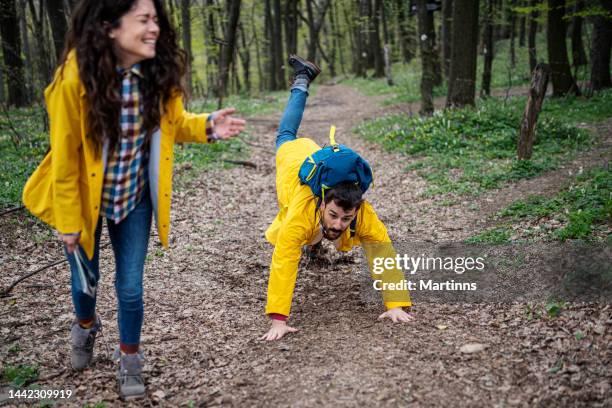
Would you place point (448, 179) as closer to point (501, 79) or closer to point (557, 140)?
point (557, 140)

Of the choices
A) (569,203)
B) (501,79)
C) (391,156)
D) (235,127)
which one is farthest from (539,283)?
(501,79)

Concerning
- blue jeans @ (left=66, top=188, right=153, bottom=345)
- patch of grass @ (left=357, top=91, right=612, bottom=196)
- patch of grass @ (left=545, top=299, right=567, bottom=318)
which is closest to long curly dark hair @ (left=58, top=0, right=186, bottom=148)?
blue jeans @ (left=66, top=188, right=153, bottom=345)

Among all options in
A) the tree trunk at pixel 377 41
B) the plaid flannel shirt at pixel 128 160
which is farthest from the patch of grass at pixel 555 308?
the tree trunk at pixel 377 41

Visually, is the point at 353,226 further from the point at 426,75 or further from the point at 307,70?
the point at 426,75

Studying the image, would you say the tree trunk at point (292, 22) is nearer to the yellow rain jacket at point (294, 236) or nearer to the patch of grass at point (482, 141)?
the patch of grass at point (482, 141)

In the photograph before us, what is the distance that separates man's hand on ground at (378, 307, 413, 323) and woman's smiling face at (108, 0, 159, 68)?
2.67m

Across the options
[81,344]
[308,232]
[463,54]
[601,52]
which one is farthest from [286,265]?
[601,52]

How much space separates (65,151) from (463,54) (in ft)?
34.3

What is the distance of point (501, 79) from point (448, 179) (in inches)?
596

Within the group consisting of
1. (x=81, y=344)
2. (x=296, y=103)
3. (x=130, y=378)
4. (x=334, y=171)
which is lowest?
(x=130, y=378)

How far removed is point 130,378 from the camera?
3.42m

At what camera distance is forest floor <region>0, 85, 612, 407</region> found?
10.5ft

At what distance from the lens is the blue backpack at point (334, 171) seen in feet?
13.0

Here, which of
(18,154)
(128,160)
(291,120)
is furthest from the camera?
(18,154)
